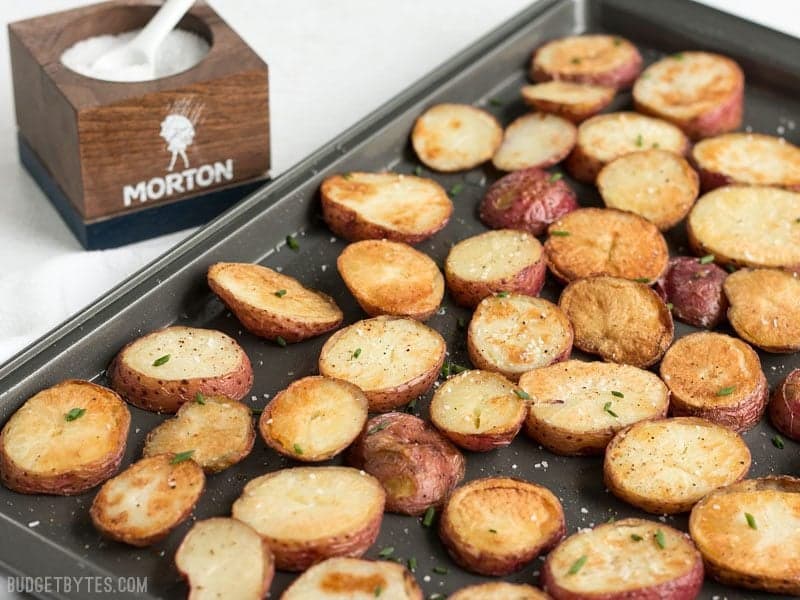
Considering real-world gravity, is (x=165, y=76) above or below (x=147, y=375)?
above

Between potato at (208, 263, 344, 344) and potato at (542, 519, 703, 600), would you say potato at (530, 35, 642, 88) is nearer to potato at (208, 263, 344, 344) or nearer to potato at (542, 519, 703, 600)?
potato at (208, 263, 344, 344)

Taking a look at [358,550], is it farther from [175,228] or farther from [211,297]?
[175,228]

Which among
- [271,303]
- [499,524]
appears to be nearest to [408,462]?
[499,524]

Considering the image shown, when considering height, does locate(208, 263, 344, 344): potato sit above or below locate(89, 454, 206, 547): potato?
above

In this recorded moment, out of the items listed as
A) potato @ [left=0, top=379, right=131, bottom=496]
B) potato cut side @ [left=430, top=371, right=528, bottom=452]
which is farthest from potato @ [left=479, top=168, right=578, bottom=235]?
potato @ [left=0, top=379, right=131, bottom=496]

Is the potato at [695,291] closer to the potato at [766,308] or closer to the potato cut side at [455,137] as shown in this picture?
the potato at [766,308]

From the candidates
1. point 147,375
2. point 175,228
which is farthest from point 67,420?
point 175,228

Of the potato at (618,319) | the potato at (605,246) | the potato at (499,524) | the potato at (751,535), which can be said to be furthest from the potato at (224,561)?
the potato at (605,246)
